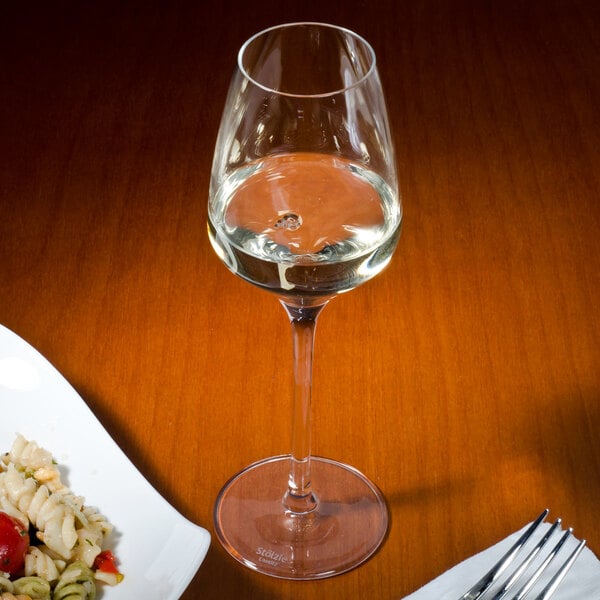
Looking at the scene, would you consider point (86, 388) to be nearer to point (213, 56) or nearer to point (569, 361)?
point (569, 361)

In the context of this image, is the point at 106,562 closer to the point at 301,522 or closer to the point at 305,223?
the point at 301,522

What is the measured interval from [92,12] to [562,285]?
113cm

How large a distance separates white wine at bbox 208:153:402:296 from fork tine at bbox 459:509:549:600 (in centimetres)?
34

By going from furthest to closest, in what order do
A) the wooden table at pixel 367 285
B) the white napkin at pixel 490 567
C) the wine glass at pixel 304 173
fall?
the wooden table at pixel 367 285 → the white napkin at pixel 490 567 → the wine glass at pixel 304 173

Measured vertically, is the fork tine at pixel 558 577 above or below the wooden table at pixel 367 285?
below

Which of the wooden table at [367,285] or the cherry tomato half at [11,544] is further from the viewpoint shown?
the wooden table at [367,285]

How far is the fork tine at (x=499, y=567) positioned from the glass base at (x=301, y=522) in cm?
15

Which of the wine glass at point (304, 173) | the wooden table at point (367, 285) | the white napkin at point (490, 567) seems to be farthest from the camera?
the wooden table at point (367, 285)

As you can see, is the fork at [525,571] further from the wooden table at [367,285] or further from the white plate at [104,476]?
the white plate at [104,476]

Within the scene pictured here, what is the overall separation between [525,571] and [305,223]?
0.44 meters

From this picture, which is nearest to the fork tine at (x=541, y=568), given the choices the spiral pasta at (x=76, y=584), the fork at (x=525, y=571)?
the fork at (x=525, y=571)

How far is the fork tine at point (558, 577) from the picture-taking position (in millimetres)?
1116

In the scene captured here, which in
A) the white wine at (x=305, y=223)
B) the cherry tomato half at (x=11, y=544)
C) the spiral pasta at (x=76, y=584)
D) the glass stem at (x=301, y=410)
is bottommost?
the spiral pasta at (x=76, y=584)

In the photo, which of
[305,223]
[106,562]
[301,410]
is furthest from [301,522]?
[305,223]
